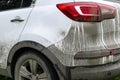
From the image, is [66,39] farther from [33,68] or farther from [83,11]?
[33,68]

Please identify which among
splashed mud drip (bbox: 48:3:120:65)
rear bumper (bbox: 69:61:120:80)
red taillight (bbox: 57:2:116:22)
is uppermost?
red taillight (bbox: 57:2:116:22)

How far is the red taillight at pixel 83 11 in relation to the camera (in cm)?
425

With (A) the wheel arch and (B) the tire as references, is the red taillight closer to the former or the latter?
(A) the wheel arch

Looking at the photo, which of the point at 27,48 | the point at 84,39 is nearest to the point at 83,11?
the point at 84,39

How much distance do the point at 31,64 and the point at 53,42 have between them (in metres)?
0.53

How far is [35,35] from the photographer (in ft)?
14.6

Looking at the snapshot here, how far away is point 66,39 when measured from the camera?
4.23 metres

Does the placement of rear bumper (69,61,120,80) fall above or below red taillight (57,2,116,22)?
below

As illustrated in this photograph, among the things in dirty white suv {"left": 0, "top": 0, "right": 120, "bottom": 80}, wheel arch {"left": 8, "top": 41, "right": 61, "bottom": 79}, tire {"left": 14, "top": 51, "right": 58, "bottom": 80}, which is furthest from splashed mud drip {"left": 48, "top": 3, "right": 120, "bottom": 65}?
tire {"left": 14, "top": 51, "right": 58, "bottom": 80}

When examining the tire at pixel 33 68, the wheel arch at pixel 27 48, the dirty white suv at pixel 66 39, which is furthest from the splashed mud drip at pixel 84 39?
the tire at pixel 33 68

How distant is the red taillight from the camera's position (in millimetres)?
4250

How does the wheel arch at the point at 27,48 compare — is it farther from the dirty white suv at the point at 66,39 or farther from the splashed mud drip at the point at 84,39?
the splashed mud drip at the point at 84,39

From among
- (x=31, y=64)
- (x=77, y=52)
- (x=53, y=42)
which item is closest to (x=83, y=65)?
(x=77, y=52)

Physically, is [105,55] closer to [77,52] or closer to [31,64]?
[77,52]
